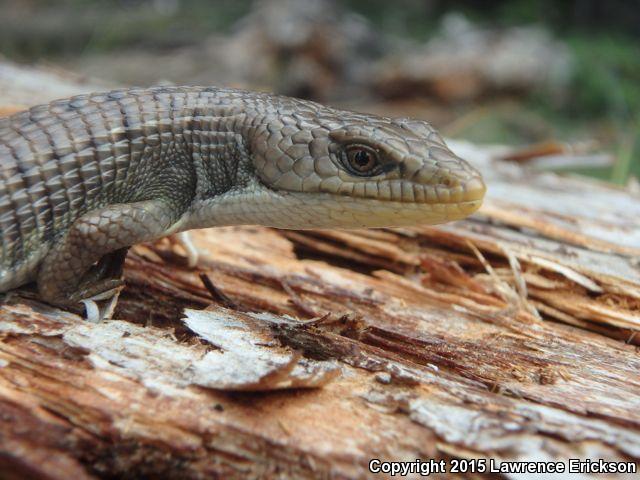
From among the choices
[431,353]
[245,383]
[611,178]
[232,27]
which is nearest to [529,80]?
[611,178]

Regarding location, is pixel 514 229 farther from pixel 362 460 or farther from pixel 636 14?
pixel 636 14

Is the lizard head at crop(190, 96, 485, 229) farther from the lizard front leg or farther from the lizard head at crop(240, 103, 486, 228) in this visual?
the lizard front leg

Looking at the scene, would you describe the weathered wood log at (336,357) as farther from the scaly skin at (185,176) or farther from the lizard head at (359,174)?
the lizard head at (359,174)

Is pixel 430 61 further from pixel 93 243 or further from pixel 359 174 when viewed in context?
pixel 93 243

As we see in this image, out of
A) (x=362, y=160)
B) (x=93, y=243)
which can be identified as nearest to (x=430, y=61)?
(x=362, y=160)

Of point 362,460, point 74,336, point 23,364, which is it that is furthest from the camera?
point 74,336

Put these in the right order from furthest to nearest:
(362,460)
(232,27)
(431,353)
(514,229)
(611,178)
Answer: (232,27), (611,178), (514,229), (431,353), (362,460)

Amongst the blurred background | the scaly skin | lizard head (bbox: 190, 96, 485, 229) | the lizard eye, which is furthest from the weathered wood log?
the blurred background
